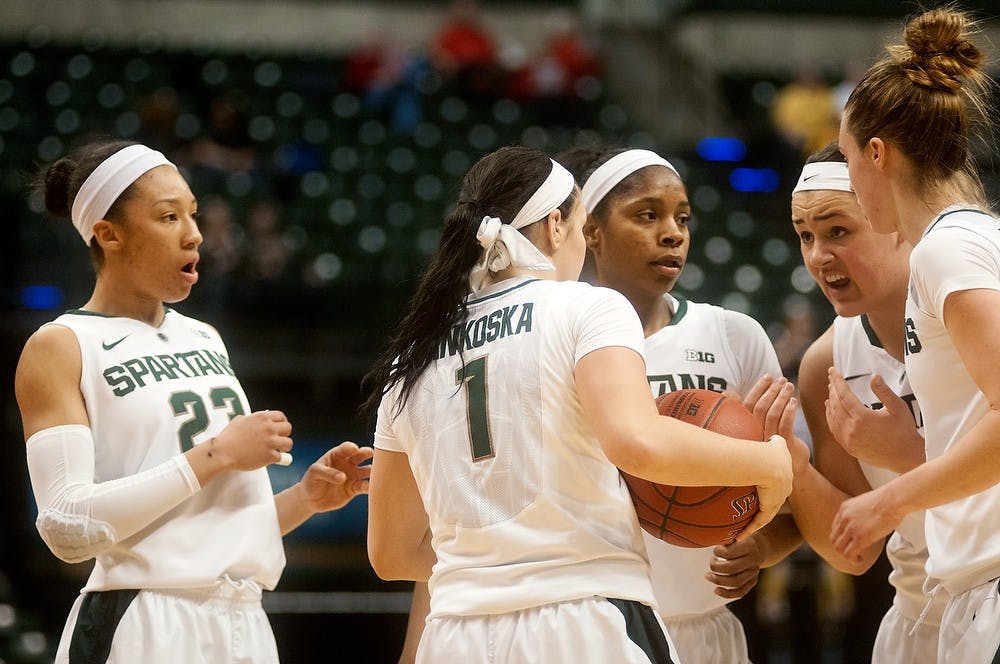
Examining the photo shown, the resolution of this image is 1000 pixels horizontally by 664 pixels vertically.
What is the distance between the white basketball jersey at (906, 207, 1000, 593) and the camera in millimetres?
2828

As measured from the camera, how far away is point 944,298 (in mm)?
2824

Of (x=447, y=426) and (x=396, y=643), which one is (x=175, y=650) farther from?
A: (x=396, y=643)

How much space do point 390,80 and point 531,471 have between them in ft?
35.8

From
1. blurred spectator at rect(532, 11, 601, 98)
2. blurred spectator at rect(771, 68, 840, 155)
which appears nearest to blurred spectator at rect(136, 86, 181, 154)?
blurred spectator at rect(532, 11, 601, 98)

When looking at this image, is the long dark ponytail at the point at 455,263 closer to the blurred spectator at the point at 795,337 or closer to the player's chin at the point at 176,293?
the player's chin at the point at 176,293

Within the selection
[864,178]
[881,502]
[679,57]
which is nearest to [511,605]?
[881,502]

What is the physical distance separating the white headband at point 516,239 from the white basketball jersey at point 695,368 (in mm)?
869

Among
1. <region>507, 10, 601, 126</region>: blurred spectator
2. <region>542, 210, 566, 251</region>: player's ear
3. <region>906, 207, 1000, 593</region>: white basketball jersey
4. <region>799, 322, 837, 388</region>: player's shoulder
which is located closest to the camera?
<region>906, 207, 1000, 593</region>: white basketball jersey

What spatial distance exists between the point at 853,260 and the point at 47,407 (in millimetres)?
2351

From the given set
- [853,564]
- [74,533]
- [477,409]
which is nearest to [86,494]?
[74,533]

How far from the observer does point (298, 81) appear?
13812mm

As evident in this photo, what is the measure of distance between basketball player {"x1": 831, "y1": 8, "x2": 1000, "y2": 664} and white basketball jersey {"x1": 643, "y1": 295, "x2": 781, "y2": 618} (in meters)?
0.72

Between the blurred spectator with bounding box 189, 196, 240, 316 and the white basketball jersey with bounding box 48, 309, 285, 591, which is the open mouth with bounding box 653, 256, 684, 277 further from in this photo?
the blurred spectator with bounding box 189, 196, 240, 316

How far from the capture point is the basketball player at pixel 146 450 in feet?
11.1
